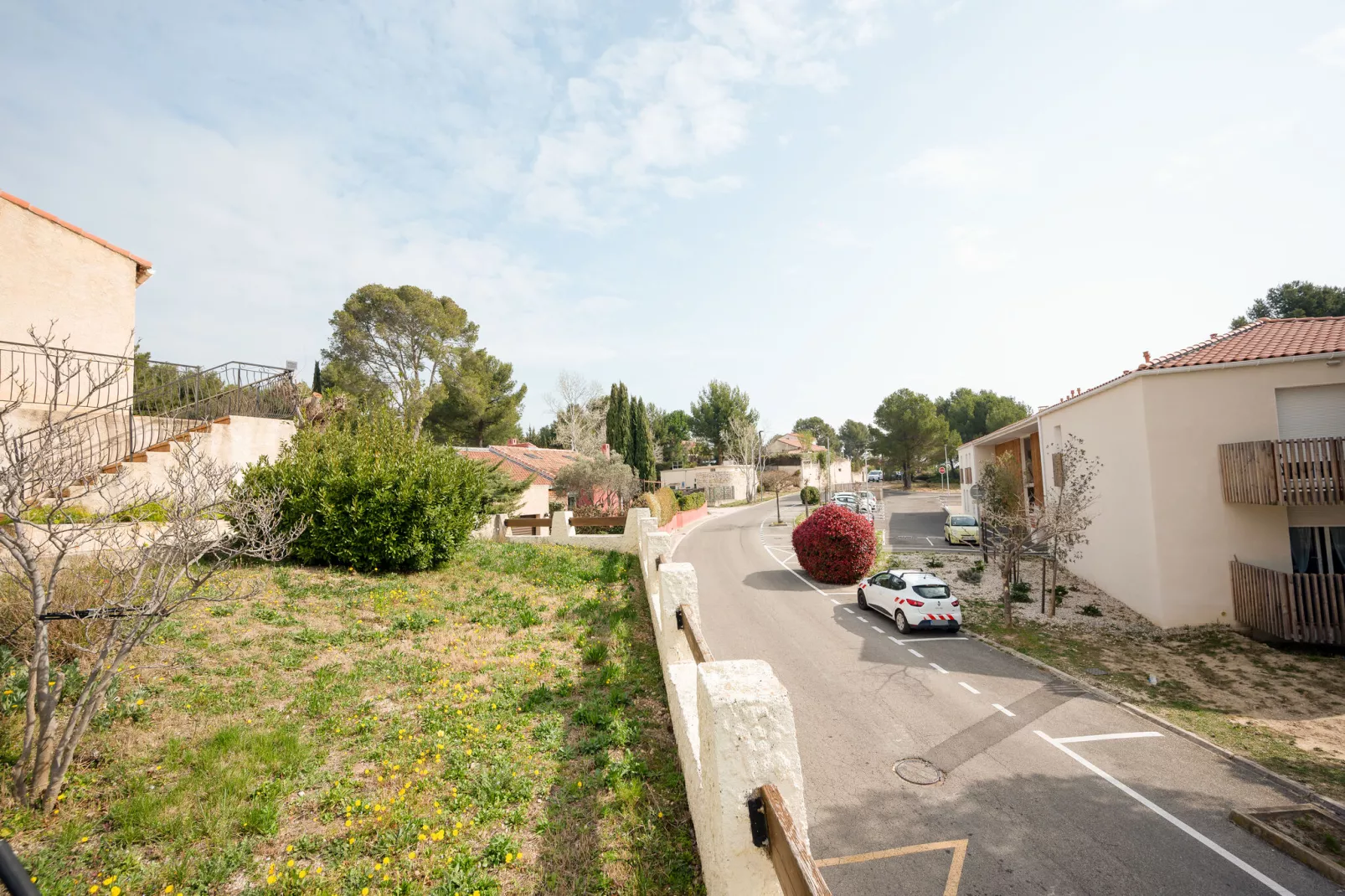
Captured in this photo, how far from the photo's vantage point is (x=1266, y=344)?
50.0ft

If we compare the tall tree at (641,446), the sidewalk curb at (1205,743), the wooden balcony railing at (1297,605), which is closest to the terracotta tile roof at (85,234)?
the sidewalk curb at (1205,743)

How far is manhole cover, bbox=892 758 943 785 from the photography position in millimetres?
7699

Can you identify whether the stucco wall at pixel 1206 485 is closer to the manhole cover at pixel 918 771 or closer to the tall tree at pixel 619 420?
the manhole cover at pixel 918 771

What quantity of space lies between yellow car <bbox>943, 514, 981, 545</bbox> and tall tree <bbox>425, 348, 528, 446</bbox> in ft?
92.1

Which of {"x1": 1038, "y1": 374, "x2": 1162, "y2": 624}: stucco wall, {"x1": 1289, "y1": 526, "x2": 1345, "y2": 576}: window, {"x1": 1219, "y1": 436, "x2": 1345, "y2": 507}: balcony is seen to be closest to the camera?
{"x1": 1219, "y1": 436, "x2": 1345, "y2": 507}: balcony

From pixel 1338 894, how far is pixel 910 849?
4.02 m

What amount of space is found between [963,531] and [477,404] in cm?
2862

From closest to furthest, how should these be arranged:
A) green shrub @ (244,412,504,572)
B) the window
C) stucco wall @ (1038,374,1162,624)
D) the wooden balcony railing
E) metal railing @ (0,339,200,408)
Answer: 1. metal railing @ (0,339,200,408)
2. green shrub @ (244,412,504,572)
3. the wooden balcony railing
4. the window
5. stucco wall @ (1038,374,1162,624)

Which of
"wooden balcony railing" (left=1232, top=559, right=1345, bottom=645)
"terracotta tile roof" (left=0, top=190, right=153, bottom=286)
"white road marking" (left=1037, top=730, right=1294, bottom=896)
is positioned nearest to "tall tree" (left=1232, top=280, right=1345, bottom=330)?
"wooden balcony railing" (left=1232, top=559, right=1345, bottom=645)

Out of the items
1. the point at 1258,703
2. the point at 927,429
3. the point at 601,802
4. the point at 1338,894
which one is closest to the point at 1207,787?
the point at 1338,894

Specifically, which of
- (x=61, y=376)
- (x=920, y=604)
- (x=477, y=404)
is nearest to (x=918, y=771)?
(x=920, y=604)

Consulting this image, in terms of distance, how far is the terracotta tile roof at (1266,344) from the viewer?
14289 mm

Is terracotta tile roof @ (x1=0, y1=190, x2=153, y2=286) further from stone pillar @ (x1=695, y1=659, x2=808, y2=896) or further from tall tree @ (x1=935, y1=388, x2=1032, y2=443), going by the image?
tall tree @ (x1=935, y1=388, x2=1032, y2=443)

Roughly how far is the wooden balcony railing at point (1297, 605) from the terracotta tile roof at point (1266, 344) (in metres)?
5.20
